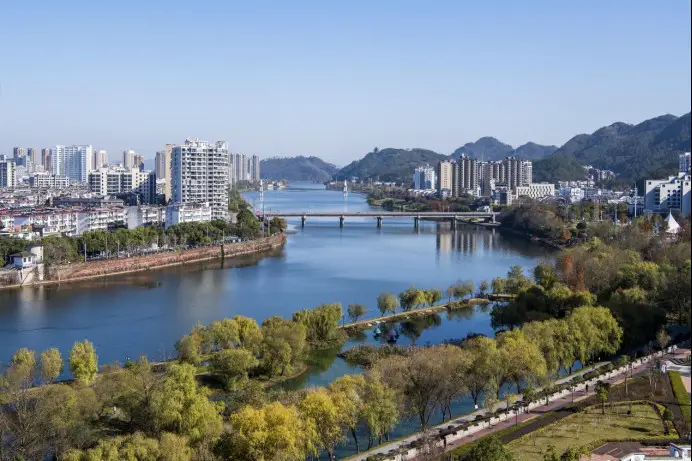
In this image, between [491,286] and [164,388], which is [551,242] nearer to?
[491,286]

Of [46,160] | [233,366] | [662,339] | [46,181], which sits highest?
[46,160]

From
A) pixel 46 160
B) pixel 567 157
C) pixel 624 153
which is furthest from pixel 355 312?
pixel 624 153

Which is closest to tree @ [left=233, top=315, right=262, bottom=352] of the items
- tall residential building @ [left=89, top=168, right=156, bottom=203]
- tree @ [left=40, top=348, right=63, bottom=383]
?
tree @ [left=40, top=348, right=63, bottom=383]

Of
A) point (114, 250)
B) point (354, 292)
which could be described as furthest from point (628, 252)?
point (114, 250)

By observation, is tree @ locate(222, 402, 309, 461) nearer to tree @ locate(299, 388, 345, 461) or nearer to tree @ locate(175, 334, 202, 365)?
tree @ locate(299, 388, 345, 461)

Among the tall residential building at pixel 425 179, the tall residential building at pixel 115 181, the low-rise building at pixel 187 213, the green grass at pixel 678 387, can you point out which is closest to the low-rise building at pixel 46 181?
the tall residential building at pixel 115 181

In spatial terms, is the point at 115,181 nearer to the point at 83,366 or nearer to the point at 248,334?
the point at 248,334

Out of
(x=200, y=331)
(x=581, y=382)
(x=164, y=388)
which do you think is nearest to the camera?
(x=164, y=388)
